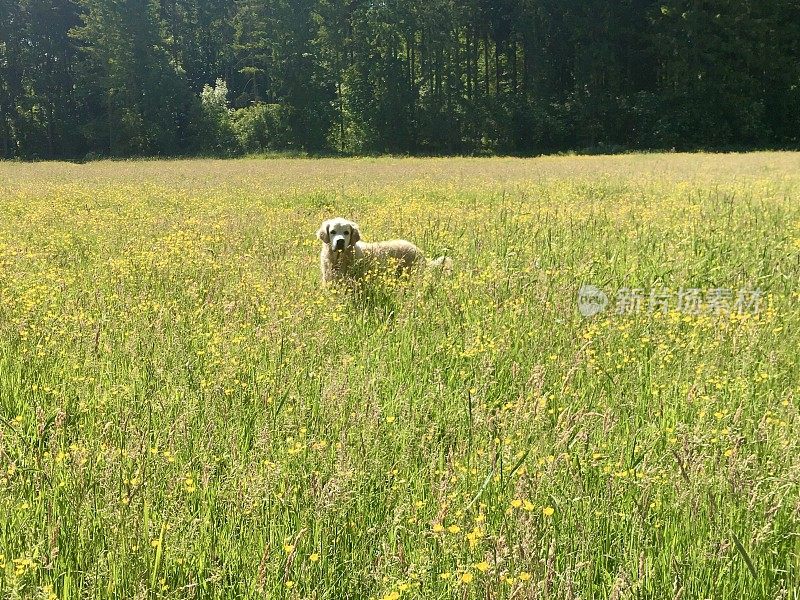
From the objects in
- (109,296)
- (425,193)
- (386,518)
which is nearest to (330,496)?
(386,518)

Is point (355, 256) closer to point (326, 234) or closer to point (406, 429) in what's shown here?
point (326, 234)

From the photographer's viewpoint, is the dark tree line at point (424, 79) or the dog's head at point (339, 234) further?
the dark tree line at point (424, 79)

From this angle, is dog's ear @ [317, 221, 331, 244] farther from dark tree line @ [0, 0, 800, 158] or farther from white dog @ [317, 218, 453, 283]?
dark tree line @ [0, 0, 800, 158]

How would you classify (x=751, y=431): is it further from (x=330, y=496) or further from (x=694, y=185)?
(x=694, y=185)

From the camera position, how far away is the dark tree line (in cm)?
4081

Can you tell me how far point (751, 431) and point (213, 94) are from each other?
52.0m

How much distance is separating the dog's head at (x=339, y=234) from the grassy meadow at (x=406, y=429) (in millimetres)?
Answer: 405

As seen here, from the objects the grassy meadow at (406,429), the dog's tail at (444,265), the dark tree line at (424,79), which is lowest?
the grassy meadow at (406,429)

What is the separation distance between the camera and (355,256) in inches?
264
